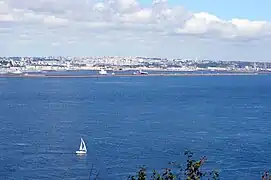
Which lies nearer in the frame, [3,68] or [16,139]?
[16,139]

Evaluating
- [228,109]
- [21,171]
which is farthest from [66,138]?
[228,109]

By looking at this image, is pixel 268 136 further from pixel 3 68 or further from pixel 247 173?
pixel 3 68

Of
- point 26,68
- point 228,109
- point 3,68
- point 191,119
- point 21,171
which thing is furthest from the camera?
point 26,68

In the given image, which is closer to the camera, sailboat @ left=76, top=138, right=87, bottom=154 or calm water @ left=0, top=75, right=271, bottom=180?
calm water @ left=0, top=75, right=271, bottom=180

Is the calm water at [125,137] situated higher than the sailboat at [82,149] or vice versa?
the sailboat at [82,149]

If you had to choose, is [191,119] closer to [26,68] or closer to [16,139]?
[16,139]

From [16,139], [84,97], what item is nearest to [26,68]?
[84,97]

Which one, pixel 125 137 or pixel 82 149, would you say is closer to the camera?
pixel 82 149

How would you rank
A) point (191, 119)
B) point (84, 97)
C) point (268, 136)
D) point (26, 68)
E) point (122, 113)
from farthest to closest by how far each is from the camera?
point (26, 68)
point (84, 97)
point (122, 113)
point (191, 119)
point (268, 136)

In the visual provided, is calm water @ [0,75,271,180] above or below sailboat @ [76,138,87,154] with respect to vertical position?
below

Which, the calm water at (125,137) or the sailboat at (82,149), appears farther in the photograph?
the sailboat at (82,149)
